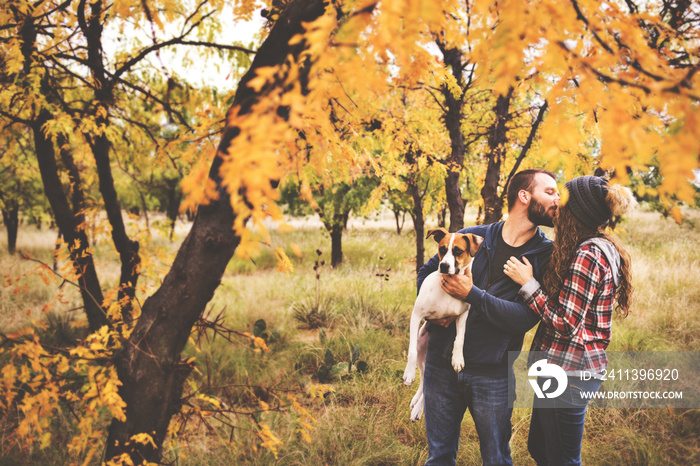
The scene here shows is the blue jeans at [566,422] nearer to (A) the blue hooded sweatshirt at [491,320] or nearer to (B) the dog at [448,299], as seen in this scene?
(A) the blue hooded sweatshirt at [491,320]

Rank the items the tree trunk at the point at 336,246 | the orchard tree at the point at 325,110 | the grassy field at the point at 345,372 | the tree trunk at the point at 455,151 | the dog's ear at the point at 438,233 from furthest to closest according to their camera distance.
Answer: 1. the tree trunk at the point at 336,246
2. the tree trunk at the point at 455,151
3. the grassy field at the point at 345,372
4. the dog's ear at the point at 438,233
5. the orchard tree at the point at 325,110

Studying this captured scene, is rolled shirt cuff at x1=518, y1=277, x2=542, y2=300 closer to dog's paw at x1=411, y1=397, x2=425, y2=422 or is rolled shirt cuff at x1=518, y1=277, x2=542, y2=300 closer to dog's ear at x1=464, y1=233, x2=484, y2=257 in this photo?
dog's ear at x1=464, y1=233, x2=484, y2=257

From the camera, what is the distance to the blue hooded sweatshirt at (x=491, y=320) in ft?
6.56

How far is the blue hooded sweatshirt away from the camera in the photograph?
2.00 meters

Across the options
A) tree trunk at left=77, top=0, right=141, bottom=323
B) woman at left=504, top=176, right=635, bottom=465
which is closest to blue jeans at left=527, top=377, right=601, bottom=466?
woman at left=504, top=176, right=635, bottom=465

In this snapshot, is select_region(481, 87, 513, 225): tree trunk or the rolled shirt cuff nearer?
the rolled shirt cuff

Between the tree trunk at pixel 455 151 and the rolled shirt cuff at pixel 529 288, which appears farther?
the tree trunk at pixel 455 151

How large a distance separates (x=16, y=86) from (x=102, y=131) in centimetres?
119

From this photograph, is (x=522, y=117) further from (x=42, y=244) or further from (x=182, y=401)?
(x=42, y=244)

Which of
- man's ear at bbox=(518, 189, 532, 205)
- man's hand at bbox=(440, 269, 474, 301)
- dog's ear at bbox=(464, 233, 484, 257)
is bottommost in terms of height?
man's hand at bbox=(440, 269, 474, 301)

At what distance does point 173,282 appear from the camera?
1895 mm

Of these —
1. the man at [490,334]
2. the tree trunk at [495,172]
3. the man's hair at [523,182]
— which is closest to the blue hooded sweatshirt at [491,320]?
the man at [490,334]

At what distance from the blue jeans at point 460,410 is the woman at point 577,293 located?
31 centimetres

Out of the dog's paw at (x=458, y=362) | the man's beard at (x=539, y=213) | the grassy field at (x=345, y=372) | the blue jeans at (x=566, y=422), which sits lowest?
the grassy field at (x=345, y=372)
